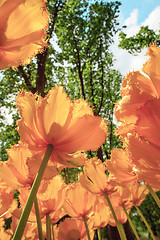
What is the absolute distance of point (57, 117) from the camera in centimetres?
82

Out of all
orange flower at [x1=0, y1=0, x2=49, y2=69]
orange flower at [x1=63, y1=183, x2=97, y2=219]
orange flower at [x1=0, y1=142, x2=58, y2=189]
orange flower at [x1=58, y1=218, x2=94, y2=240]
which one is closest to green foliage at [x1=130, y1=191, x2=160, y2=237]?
orange flower at [x1=58, y1=218, x2=94, y2=240]

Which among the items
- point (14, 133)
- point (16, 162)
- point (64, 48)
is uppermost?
point (64, 48)

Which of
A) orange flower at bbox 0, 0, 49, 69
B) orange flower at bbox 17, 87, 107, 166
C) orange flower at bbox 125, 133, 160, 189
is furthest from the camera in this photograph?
orange flower at bbox 17, 87, 107, 166

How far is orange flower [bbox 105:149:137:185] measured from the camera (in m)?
1.13

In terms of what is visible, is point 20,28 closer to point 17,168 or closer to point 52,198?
point 17,168

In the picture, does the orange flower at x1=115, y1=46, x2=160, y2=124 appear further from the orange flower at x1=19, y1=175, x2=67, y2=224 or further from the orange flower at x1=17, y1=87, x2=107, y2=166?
the orange flower at x1=19, y1=175, x2=67, y2=224

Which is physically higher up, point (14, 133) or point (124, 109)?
point (14, 133)

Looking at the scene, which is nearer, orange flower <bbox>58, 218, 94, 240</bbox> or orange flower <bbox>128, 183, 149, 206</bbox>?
orange flower <bbox>58, 218, 94, 240</bbox>

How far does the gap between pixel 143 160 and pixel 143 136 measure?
0.27 ft

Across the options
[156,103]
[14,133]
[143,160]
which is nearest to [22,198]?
[143,160]

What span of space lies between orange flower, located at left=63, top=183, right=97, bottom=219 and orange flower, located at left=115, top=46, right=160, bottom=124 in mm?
1184

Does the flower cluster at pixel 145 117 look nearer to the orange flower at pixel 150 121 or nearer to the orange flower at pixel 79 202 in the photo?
the orange flower at pixel 150 121

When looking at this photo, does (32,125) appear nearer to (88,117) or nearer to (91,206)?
(88,117)

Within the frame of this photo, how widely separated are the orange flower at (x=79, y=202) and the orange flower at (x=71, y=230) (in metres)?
0.07
